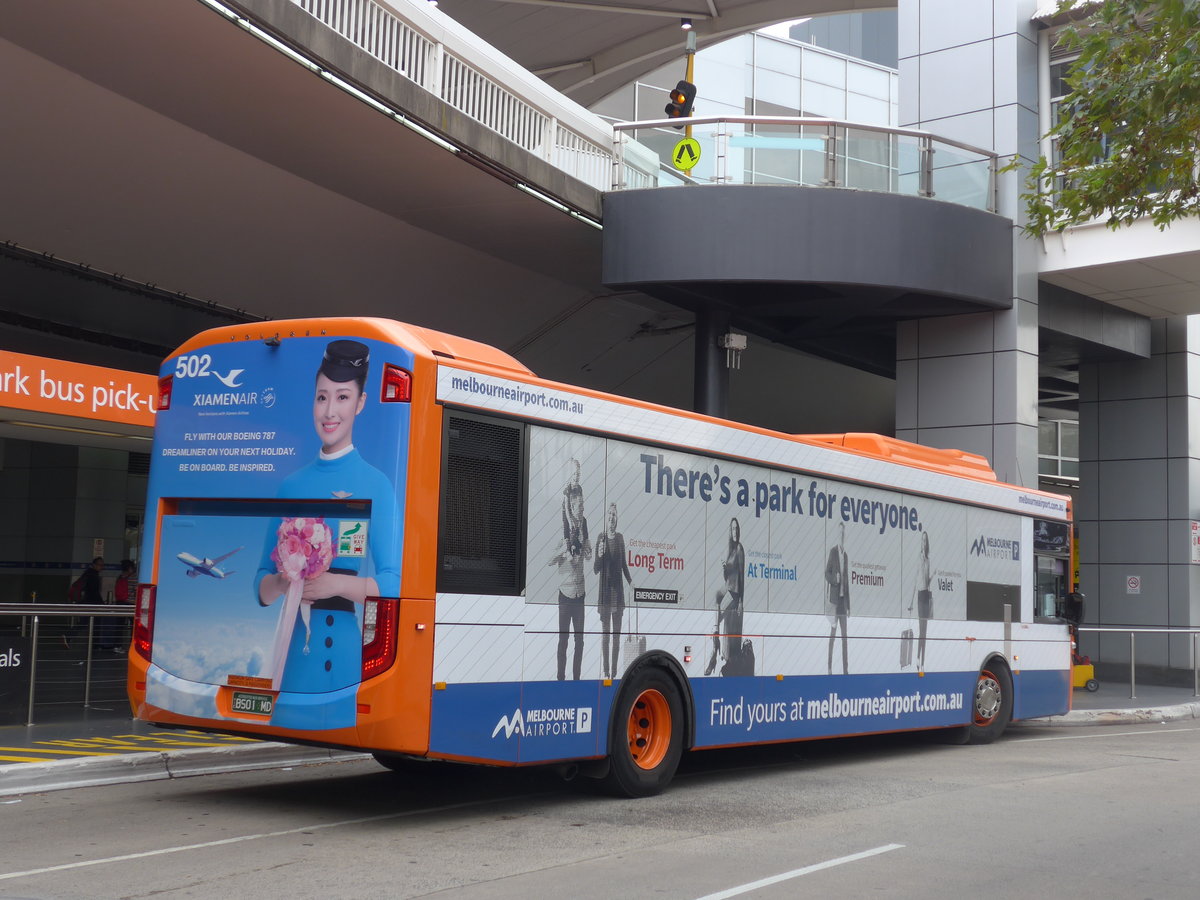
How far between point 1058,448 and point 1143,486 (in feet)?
55.9

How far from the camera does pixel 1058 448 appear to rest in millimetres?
43969

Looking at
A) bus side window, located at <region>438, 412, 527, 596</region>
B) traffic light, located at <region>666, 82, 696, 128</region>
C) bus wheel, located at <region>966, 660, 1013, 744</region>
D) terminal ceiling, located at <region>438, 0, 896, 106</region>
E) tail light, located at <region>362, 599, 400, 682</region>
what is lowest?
bus wheel, located at <region>966, 660, 1013, 744</region>

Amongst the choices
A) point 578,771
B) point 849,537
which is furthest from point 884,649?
point 578,771

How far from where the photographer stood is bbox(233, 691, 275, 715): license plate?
→ 28.1 ft

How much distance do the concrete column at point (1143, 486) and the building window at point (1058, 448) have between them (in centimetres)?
1433

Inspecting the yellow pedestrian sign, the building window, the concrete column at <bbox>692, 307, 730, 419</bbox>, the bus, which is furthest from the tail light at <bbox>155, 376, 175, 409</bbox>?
the building window

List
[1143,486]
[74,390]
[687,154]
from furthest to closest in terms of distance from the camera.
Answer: [1143,486], [687,154], [74,390]

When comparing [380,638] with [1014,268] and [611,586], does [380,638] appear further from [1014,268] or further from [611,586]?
[1014,268]

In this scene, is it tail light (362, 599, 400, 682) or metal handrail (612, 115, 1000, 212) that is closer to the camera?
tail light (362, 599, 400, 682)

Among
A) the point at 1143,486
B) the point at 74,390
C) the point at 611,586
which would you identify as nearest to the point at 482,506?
the point at 611,586

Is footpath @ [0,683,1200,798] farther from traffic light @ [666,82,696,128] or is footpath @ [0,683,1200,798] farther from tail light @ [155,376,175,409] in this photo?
traffic light @ [666,82,696,128]

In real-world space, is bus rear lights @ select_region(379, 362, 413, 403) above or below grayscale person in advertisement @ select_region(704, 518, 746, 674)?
above

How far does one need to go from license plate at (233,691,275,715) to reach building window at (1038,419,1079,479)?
37.5 metres

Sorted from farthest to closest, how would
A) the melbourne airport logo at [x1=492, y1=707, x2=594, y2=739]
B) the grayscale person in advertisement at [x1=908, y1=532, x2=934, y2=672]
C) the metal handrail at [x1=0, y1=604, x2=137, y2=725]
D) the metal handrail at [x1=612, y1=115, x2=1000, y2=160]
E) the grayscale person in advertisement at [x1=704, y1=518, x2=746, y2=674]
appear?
the metal handrail at [x1=612, y1=115, x2=1000, y2=160]
the grayscale person in advertisement at [x1=908, y1=532, x2=934, y2=672]
the metal handrail at [x1=0, y1=604, x2=137, y2=725]
the grayscale person in advertisement at [x1=704, y1=518, x2=746, y2=674]
the melbourne airport logo at [x1=492, y1=707, x2=594, y2=739]
